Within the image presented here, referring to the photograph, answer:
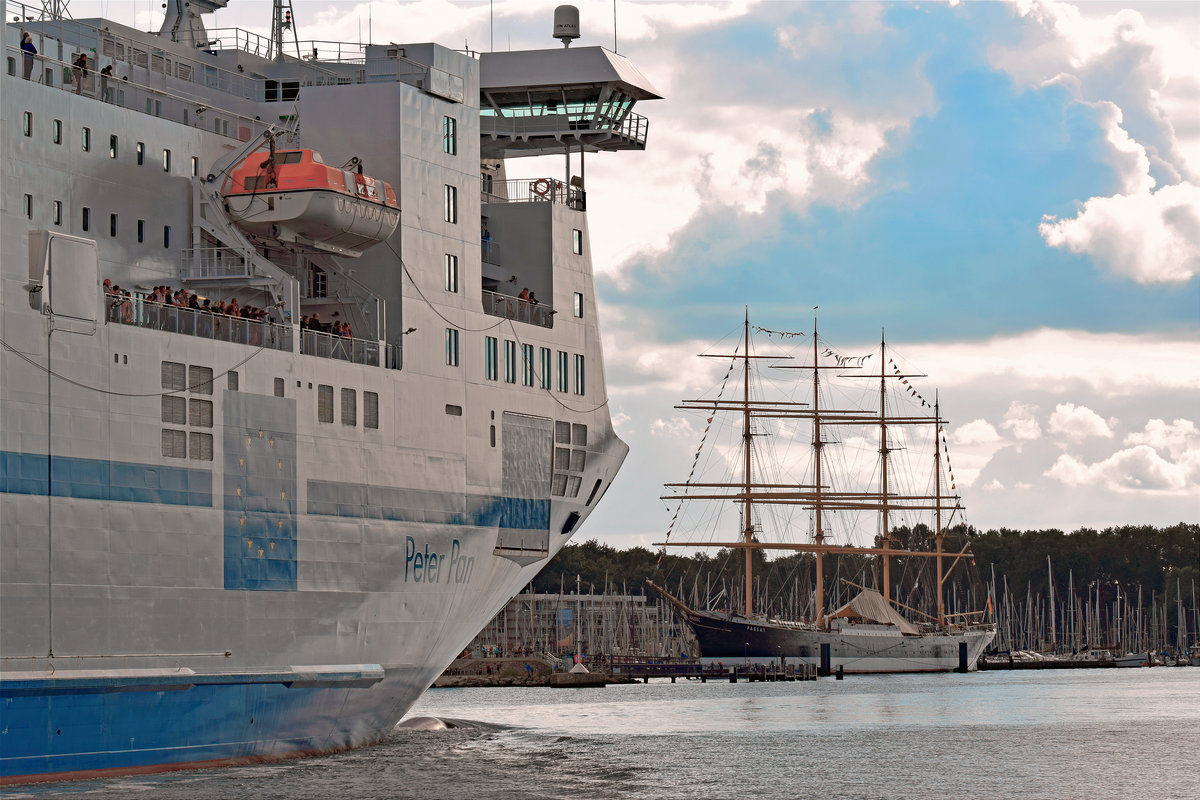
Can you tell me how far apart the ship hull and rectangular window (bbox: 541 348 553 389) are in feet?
258

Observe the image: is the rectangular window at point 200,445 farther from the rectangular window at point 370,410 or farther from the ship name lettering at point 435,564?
the ship name lettering at point 435,564

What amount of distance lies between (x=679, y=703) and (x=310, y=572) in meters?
45.7

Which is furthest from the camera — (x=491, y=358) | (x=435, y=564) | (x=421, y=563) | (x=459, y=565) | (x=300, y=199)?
(x=491, y=358)

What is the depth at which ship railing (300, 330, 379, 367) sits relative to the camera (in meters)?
34.1

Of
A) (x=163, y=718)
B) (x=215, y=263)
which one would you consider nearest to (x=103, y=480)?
(x=163, y=718)

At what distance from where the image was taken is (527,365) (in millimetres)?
41281

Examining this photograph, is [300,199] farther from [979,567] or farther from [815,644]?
[979,567]

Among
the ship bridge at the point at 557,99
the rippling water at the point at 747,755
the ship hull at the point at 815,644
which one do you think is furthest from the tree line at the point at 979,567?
the ship bridge at the point at 557,99

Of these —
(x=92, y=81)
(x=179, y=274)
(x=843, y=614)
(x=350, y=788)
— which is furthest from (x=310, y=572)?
(x=843, y=614)

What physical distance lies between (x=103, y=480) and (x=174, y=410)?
2.16m

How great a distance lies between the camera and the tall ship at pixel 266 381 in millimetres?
28500

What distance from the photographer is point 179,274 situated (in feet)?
111

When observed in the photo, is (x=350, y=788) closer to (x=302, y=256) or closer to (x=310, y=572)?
(x=310, y=572)

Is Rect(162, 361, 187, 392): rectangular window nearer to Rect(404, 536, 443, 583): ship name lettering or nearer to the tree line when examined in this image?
Rect(404, 536, 443, 583): ship name lettering
